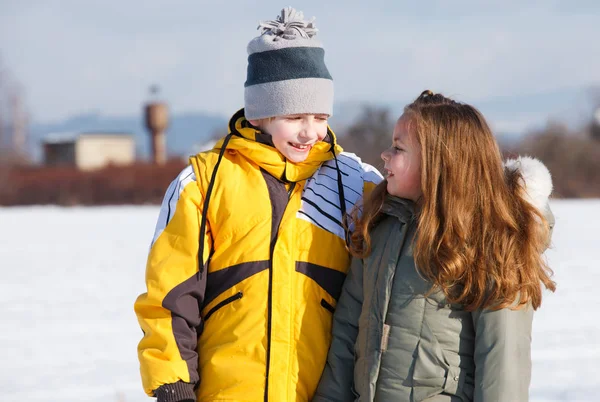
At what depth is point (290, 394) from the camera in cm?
204

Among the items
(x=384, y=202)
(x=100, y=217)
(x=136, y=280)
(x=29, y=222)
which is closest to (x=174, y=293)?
(x=384, y=202)

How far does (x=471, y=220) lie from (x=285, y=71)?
72 centimetres

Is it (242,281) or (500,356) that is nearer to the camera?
(500,356)

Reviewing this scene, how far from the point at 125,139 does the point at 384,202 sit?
181 feet

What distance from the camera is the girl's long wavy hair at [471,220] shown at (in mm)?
1890

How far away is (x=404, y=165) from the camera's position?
206 cm

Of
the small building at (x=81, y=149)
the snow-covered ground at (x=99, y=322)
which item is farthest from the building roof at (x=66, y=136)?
the snow-covered ground at (x=99, y=322)

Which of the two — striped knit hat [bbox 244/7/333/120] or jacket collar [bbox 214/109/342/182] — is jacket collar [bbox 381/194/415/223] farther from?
striped knit hat [bbox 244/7/333/120]

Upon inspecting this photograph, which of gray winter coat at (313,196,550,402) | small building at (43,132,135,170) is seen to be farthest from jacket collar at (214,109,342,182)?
small building at (43,132,135,170)

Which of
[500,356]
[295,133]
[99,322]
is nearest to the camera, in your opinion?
[500,356]

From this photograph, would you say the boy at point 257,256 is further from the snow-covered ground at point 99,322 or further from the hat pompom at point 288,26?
the snow-covered ground at point 99,322

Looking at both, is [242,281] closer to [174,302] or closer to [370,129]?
[174,302]

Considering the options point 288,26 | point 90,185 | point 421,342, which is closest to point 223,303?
point 421,342

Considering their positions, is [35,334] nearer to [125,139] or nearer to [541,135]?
[541,135]
